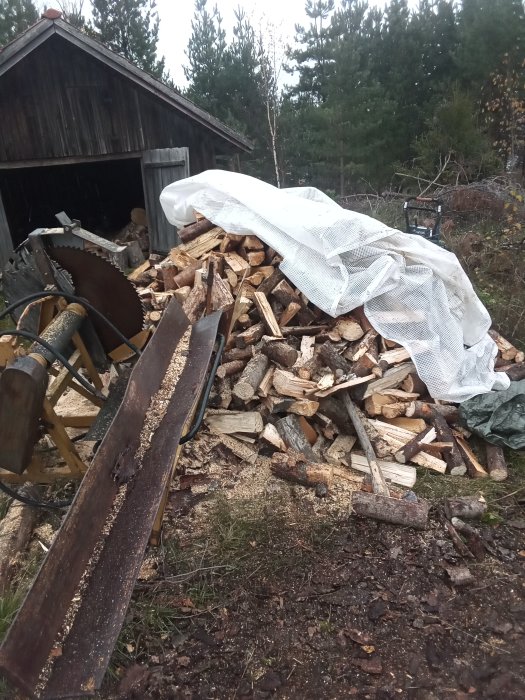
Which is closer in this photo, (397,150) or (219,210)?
(219,210)

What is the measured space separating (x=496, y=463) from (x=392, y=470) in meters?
0.86

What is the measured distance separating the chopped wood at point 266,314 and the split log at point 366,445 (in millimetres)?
856

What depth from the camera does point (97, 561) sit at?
2301 mm

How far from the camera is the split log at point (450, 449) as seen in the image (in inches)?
156

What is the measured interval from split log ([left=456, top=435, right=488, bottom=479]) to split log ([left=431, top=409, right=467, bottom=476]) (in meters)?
0.05

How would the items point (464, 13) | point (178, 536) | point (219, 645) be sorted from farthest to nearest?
1. point (464, 13)
2. point (178, 536)
3. point (219, 645)

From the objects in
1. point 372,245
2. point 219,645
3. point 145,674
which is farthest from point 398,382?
point 145,674

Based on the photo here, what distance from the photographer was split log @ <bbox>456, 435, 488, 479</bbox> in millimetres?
3945

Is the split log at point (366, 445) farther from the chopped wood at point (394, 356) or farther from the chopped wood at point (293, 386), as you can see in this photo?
the chopped wood at point (394, 356)

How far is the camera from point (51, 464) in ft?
13.2

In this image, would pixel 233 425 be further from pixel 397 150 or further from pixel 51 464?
pixel 397 150

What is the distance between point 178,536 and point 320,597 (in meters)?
0.99

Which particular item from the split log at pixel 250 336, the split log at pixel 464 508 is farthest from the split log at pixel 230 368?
the split log at pixel 464 508

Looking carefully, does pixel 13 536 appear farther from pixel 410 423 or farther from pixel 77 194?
pixel 77 194
